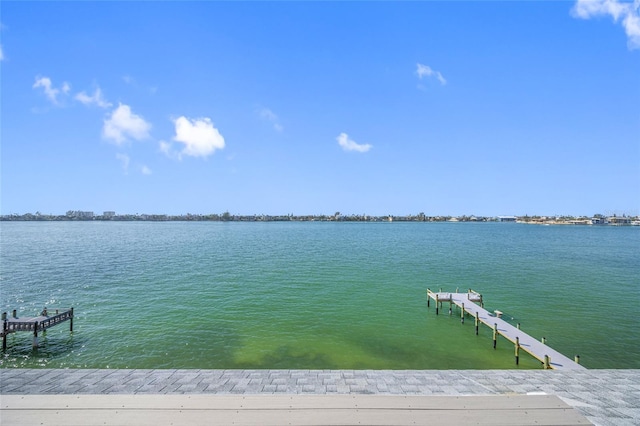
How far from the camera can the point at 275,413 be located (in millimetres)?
7887

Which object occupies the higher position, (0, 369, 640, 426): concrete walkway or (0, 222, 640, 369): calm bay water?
(0, 369, 640, 426): concrete walkway

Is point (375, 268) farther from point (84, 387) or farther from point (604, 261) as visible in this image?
point (604, 261)

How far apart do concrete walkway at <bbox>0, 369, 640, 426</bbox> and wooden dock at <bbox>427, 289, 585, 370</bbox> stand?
303cm

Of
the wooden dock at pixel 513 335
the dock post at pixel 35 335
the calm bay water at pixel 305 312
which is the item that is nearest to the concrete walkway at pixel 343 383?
the wooden dock at pixel 513 335

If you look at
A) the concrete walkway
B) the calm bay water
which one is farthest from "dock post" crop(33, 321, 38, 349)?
the concrete walkway

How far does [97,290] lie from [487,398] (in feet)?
147

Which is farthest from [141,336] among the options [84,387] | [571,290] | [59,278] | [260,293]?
[571,290]

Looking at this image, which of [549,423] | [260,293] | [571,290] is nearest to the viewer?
[549,423]

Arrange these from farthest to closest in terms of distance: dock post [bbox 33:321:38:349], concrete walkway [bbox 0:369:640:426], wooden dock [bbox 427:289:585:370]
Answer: dock post [bbox 33:321:38:349]
wooden dock [bbox 427:289:585:370]
concrete walkway [bbox 0:369:640:426]

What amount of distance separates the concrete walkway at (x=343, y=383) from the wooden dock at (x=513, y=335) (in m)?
3.03

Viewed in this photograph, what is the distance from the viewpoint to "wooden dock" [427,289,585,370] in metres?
Answer: 18.6

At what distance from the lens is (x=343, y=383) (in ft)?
45.3

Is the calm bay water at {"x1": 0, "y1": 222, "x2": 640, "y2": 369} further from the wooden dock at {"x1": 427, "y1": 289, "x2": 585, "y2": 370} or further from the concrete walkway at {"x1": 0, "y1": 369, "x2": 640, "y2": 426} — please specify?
the concrete walkway at {"x1": 0, "y1": 369, "x2": 640, "y2": 426}

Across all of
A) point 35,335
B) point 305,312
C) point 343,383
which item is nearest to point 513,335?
point 343,383
